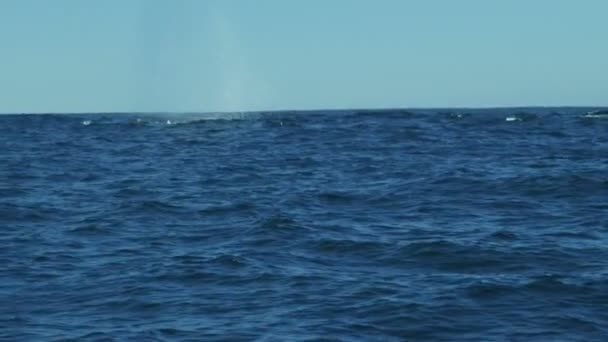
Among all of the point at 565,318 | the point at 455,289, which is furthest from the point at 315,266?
the point at 565,318

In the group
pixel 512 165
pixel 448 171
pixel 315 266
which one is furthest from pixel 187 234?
pixel 512 165

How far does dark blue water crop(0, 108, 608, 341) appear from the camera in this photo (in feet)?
53.1

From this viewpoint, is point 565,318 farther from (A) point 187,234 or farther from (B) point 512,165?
(B) point 512,165

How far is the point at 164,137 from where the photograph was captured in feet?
247

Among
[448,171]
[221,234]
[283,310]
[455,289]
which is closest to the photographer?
[283,310]

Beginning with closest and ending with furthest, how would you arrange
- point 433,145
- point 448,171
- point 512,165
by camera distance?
1. point 448,171
2. point 512,165
3. point 433,145

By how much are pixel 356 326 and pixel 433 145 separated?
144 feet

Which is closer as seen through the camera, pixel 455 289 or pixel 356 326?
pixel 356 326

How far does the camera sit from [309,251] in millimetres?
22469

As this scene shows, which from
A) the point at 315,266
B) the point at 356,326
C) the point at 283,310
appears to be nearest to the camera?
the point at 356,326

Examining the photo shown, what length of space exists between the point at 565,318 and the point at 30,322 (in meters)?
9.46

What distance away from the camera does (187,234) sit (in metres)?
25.1

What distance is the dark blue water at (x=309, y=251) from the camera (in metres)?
16.2

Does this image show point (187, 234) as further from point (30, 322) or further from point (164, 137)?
point (164, 137)
